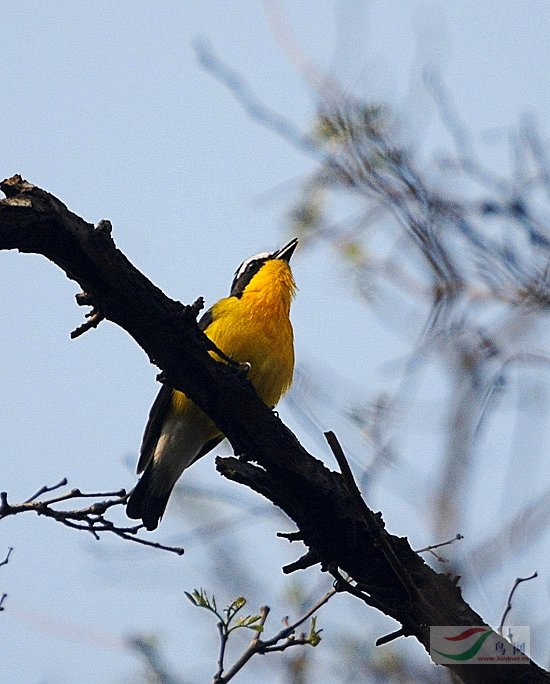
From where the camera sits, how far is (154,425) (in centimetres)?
550

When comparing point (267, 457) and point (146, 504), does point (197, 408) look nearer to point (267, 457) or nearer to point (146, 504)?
point (146, 504)

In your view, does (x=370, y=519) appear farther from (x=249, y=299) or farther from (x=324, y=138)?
(x=249, y=299)

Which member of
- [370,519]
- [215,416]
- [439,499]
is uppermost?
[215,416]

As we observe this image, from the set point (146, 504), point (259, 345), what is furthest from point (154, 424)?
point (259, 345)

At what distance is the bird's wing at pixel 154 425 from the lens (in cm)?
546

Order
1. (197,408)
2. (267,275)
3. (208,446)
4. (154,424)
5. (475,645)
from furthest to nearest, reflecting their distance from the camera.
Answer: (267,275) < (208,446) < (154,424) < (197,408) < (475,645)

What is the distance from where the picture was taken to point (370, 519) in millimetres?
3719

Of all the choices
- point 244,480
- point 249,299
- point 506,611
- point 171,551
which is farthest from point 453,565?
point 249,299

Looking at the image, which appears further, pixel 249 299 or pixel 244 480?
pixel 249 299

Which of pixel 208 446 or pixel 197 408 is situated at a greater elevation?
pixel 208 446

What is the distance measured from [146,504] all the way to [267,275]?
5.30 feet

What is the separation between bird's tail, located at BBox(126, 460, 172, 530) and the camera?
5289 millimetres

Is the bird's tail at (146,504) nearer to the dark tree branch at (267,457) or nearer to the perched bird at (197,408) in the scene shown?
the perched bird at (197,408)

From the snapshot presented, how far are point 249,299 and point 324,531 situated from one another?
2.16 metres
